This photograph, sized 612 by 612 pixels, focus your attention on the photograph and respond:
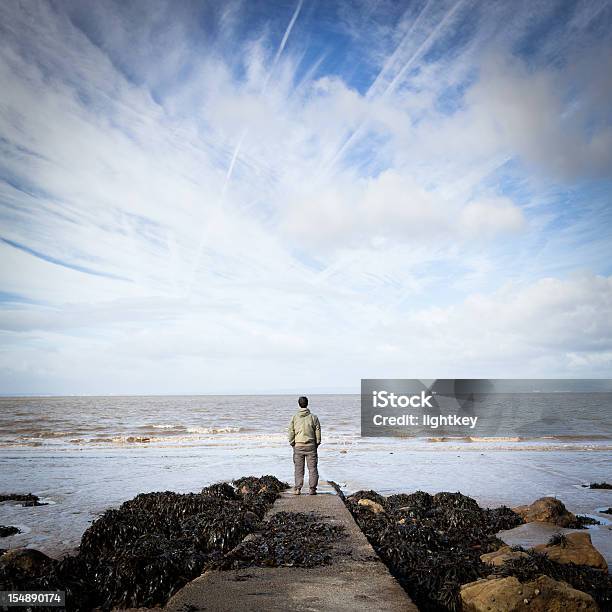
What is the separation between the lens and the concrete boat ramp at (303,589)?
414 centimetres

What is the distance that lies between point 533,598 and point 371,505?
5700 mm

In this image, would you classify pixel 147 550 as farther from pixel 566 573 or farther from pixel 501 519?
pixel 501 519

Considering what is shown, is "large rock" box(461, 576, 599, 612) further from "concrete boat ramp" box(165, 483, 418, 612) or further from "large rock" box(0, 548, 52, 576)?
"large rock" box(0, 548, 52, 576)

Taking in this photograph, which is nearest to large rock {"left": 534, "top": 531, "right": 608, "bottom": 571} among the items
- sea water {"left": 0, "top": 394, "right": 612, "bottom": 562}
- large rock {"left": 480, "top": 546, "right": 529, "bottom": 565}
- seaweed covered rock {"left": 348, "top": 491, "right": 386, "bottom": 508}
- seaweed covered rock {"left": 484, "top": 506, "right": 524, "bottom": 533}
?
large rock {"left": 480, "top": 546, "right": 529, "bottom": 565}

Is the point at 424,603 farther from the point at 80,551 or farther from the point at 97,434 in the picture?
the point at 97,434

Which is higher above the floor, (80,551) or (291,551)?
(291,551)

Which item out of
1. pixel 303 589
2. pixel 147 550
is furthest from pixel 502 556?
pixel 147 550

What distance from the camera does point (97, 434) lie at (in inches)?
1346

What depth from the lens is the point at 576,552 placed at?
20.9 ft

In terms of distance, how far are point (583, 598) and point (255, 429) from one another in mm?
36477

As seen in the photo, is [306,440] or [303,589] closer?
[303,589]

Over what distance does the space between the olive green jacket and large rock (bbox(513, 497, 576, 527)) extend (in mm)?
4366

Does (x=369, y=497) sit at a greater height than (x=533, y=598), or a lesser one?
lesser

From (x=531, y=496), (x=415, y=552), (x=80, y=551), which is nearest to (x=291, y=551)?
(x=415, y=552)
